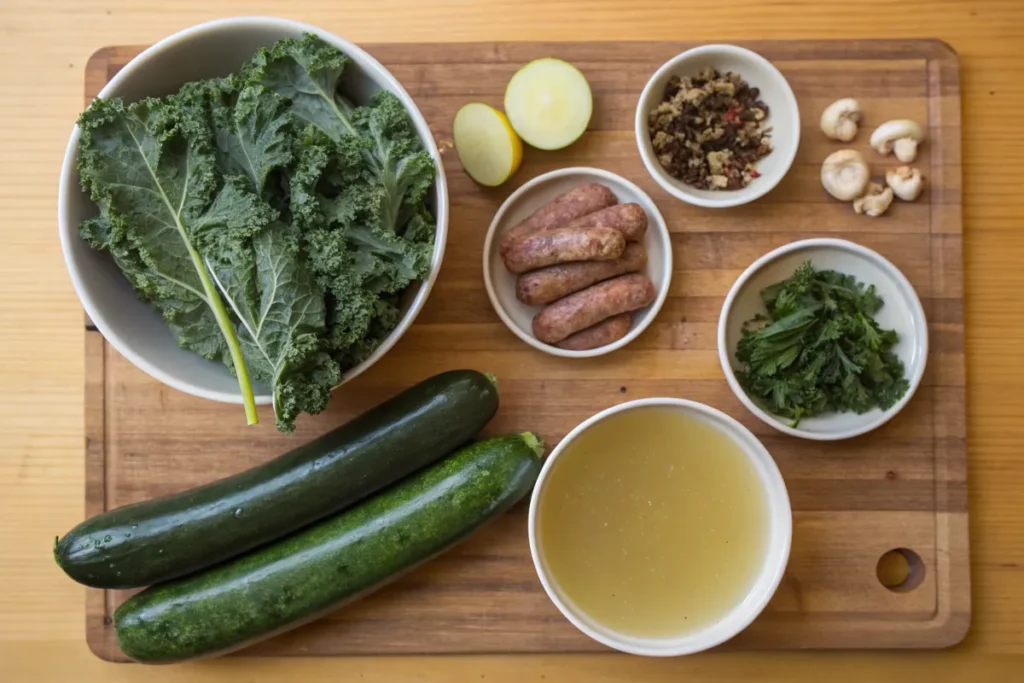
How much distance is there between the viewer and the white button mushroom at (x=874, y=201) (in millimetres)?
1988

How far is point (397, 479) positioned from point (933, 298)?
1.41 m

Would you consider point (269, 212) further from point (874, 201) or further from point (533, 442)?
point (874, 201)

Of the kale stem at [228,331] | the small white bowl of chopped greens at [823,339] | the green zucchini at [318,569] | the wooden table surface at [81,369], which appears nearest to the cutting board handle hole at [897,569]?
the wooden table surface at [81,369]

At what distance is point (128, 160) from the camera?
1.58 metres

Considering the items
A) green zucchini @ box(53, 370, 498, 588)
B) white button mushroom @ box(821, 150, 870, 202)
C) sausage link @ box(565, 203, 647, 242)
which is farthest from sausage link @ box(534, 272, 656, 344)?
white button mushroom @ box(821, 150, 870, 202)

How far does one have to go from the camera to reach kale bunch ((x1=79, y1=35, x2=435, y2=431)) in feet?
5.07

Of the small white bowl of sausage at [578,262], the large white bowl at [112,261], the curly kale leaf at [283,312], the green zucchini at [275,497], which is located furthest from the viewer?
the small white bowl of sausage at [578,262]

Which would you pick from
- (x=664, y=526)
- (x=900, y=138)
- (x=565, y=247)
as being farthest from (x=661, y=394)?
(x=900, y=138)

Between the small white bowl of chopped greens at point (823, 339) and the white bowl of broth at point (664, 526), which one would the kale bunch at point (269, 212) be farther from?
the small white bowl of chopped greens at point (823, 339)

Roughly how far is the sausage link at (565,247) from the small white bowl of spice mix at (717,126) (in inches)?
8.7

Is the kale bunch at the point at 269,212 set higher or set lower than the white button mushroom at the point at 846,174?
higher

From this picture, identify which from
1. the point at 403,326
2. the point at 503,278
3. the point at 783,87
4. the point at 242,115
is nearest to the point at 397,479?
the point at 403,326

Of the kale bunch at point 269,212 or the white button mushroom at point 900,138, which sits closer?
the kale bunch at point 269,212

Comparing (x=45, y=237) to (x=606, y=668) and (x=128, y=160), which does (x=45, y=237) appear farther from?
(x=606, y=668)
